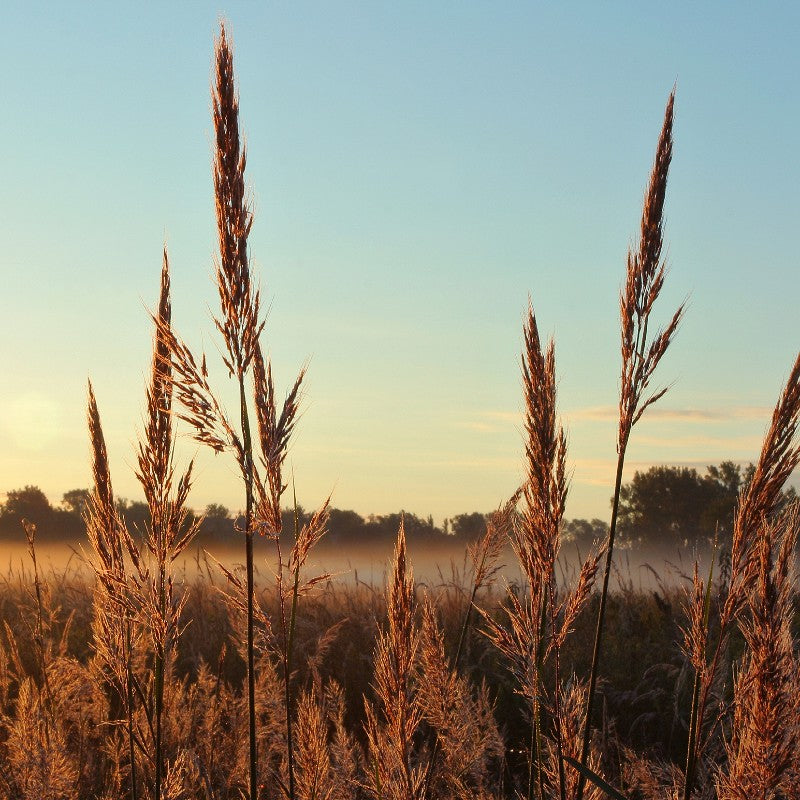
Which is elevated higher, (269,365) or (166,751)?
(269,365)

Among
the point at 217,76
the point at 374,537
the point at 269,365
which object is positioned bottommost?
the point at 374,537

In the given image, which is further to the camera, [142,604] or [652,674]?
[652,674]

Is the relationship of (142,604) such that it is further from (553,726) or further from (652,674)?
(652,674)

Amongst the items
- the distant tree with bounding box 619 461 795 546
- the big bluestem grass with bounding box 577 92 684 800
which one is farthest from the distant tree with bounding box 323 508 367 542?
the big bluestem grass with bounding box 577 92 684 800

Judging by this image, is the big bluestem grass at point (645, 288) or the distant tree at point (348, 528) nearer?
the big bluestem grass at point (645, 288)

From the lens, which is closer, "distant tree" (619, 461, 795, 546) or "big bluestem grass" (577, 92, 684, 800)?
"big bluestem grass" (577, 92, 684, 800)

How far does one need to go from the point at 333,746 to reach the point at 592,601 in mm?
6306

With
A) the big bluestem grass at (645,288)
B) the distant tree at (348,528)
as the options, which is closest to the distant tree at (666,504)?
the distant tree at (348,528)

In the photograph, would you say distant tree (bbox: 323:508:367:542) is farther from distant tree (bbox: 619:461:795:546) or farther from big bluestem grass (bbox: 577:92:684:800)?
big bluestem grass (bbox: 577:92:684:800)

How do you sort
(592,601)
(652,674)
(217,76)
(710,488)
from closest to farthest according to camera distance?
1. (217,76)
2. (652,674)
3. (592,601)
4. (710,488)

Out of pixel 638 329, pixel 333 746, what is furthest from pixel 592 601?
pixel 638 329

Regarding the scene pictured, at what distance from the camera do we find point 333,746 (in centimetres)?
414

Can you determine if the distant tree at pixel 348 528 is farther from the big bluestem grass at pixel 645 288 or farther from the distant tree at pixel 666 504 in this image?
the big bluestem grass at pixel 645 288

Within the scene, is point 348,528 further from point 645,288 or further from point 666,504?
point 645,288
